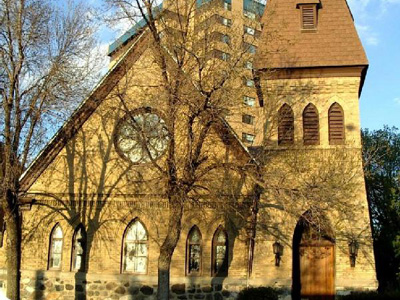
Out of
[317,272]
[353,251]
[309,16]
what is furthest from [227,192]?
[309,16]

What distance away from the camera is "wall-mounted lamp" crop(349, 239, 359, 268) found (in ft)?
47.2

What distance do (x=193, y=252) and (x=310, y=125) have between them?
5551 mm

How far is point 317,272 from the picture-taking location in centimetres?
1522

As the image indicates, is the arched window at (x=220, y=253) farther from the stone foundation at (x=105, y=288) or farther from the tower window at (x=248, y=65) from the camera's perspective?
the tower window at (x=248, y=65)

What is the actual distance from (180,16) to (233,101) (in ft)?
8.77

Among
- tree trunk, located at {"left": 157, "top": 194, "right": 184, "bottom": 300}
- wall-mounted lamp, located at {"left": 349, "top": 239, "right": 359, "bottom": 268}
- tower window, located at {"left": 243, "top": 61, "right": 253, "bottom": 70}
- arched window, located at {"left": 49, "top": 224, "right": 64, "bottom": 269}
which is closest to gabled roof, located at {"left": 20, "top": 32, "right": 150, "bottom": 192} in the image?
arched window, located at {"left": 49, "top": 224, "right": 64, "bottom": 269}

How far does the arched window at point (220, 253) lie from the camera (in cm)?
1545

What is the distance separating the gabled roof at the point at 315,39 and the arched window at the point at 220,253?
17.7 feet

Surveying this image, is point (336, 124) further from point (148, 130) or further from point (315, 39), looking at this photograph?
point (148, 130)

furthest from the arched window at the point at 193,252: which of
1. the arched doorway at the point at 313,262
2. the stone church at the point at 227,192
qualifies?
the arched doorway at the point at 313,262

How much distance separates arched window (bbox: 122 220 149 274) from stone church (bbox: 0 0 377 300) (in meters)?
0.03

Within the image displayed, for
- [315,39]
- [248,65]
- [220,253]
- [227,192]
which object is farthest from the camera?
[315,39]

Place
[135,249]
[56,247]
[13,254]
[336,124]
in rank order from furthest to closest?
[56,247]
[336,124]
[135,249]
[13,254]

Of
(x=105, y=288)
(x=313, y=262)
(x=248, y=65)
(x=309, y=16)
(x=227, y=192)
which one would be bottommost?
(x=105, y=288)
